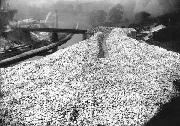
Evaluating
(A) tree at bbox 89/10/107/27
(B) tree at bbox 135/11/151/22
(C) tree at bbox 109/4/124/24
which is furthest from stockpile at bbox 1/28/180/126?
(A) tree at bbox 89/10/107/27

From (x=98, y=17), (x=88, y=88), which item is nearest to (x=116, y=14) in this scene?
(x=98, y=17)

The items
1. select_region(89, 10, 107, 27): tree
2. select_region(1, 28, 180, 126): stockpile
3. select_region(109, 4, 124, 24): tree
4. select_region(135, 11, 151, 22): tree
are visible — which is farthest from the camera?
select_region(89, 10, 107, 27): tree

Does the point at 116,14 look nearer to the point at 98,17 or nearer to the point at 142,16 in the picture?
the point at 98,17

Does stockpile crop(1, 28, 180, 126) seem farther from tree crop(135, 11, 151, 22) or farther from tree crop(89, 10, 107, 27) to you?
tree crop(89, 10, 107, 27)

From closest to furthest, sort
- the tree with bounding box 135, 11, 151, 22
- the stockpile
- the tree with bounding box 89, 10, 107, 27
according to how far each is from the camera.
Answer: the stockpile
the tree with bounding box 135, 11, 151, 22
the tree with bounding box 89, 10, 107, 27

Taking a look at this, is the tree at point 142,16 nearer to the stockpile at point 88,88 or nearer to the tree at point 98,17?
the tree at point 98,17

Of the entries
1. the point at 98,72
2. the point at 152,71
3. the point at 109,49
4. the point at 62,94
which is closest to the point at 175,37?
the point at 109,49

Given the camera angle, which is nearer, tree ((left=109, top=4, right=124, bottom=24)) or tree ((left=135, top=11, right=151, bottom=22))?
tree ((left=135, top=11, right=151, bottom=22))

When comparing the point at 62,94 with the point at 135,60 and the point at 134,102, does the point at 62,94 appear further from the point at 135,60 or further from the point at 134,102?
the point at 135,60

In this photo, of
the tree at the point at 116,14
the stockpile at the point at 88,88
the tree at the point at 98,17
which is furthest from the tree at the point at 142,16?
the stockpile at the point at 88,88
